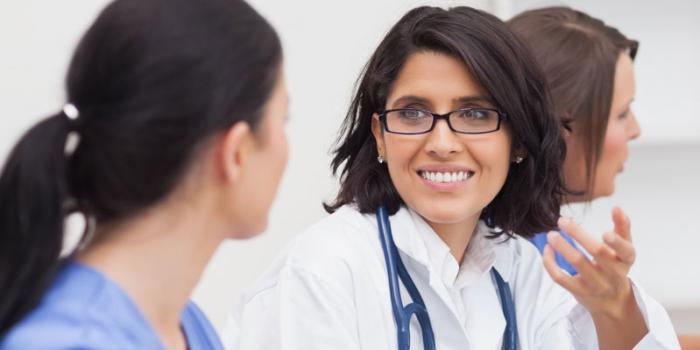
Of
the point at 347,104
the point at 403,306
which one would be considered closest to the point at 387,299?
the point at 403,306

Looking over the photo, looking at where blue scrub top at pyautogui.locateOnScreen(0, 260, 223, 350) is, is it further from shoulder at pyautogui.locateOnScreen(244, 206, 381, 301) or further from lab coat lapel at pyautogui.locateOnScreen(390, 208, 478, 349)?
lab coat lapel at pyautogui.locateOnScreen(390, 208, 478, 349)

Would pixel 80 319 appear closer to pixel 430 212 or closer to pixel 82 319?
pixel 82 319

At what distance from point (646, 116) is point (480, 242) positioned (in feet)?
4.65

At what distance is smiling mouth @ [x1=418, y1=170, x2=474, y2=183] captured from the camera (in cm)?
155

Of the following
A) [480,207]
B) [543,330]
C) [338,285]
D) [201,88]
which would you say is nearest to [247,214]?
[201,88]

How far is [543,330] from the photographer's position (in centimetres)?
172

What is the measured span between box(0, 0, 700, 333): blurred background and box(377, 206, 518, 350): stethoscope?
1.15 meters

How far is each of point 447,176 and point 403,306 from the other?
8.0 inches

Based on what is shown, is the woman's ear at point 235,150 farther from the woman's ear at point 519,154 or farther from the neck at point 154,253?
the woman's ear at point 519,154

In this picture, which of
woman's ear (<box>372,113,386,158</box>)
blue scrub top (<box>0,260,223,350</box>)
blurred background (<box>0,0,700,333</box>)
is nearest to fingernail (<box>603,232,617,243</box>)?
woman's ear (<box>372,113,386,158</box>)

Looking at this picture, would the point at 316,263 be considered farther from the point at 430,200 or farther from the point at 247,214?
the point at 247,214

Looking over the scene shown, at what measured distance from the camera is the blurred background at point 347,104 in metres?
2.56

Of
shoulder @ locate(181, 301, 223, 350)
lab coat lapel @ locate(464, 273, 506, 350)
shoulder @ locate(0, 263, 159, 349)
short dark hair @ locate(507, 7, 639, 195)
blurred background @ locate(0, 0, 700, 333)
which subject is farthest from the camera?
Answer: blurred background @ locate(0, 0, 700, 333)

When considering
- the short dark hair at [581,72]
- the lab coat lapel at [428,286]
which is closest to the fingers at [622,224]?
the lab coat lapel at [428,286]
